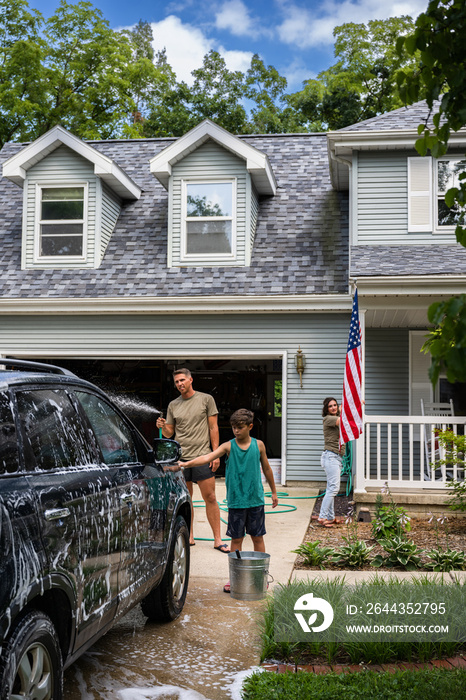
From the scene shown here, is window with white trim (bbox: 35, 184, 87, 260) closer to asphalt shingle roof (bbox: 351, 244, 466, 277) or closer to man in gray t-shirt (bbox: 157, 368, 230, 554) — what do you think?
asphalt shingle roof (bbox: 351, 244, 466, 277)

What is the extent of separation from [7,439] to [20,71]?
25.0m

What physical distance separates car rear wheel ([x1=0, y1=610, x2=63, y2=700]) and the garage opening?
12882 mm

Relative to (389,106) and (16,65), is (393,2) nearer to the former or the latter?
(389,106)

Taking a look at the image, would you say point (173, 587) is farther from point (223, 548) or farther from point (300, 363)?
point (300, 363)

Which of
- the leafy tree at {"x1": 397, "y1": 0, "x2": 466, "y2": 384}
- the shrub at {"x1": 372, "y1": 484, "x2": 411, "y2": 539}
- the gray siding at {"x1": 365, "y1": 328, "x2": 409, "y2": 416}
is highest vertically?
the leafy tree at {"x1": 397, "y1": 0, "x2": 466, "y2": 384}

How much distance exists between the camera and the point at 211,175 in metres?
13.1

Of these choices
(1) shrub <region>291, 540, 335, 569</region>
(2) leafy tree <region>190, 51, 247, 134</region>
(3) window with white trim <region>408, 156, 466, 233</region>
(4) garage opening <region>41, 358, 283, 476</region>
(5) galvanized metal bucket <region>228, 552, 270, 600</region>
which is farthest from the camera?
(2) leafy tree <region>190, 51, 247, 134</region>

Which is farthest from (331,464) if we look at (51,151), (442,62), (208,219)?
(51,151)

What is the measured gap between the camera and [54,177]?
13625mm

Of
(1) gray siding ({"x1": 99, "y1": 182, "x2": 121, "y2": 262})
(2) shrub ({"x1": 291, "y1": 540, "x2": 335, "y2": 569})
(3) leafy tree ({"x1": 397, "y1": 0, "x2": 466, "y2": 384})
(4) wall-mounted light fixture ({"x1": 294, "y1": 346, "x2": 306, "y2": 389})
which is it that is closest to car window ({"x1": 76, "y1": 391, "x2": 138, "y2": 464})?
(3) leafy tree ({"x1": 397, "y1": 0, "x2": 466, "y2": 384})

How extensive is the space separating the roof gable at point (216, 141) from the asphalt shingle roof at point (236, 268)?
3.40 feet

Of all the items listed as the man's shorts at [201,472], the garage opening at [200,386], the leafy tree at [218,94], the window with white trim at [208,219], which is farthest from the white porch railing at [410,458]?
the leafy tree at [218,94]

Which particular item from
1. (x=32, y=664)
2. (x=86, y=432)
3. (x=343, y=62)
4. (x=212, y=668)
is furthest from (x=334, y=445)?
(x=343, y=62)

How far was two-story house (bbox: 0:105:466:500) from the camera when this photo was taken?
39.3 ft
